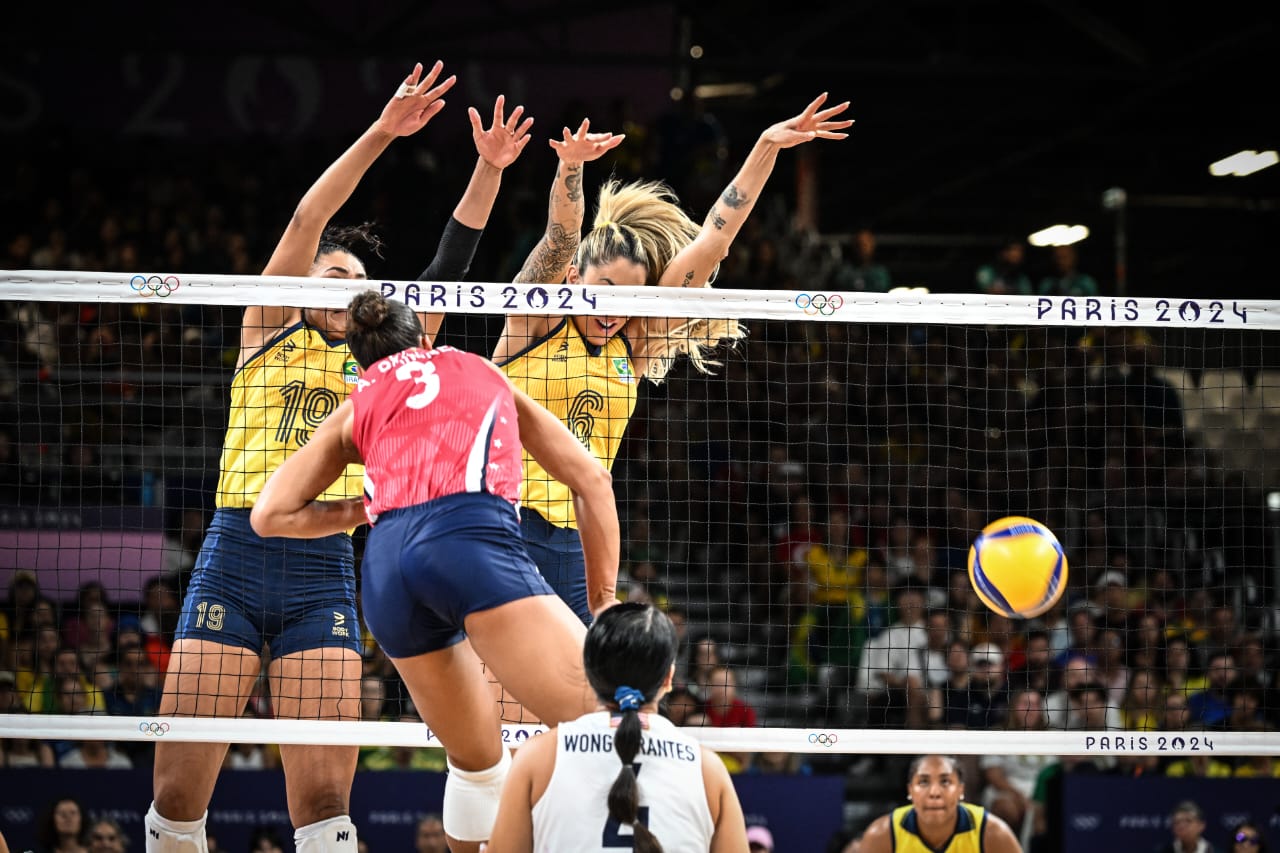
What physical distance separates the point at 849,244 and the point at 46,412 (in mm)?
14801

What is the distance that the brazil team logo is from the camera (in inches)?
246

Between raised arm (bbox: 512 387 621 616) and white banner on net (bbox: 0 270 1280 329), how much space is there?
135 centimetres

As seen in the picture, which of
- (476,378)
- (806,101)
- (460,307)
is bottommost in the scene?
(476,378)

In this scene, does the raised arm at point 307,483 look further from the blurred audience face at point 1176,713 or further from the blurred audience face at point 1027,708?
the blurred audience face at point 1176,713

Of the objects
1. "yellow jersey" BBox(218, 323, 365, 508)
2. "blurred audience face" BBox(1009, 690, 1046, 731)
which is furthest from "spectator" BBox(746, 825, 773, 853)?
"yellow jersey" BBox(218, 323, 365, 508)

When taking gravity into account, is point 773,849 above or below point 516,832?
below

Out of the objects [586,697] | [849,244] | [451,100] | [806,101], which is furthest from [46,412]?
[849,244]

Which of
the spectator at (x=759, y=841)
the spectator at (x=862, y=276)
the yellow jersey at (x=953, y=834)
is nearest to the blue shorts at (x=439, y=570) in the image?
the yellow jersey at (x=953, y=834)

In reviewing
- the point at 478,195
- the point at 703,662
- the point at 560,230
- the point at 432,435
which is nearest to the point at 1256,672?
the point at 703,662

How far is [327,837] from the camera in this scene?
5535 millimetres

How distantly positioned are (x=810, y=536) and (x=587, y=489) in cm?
821

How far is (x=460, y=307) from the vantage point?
6148mm

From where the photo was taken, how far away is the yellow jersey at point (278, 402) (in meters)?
5.85

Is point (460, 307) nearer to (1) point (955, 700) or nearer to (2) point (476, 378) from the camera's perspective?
(2) point (476, 378)
